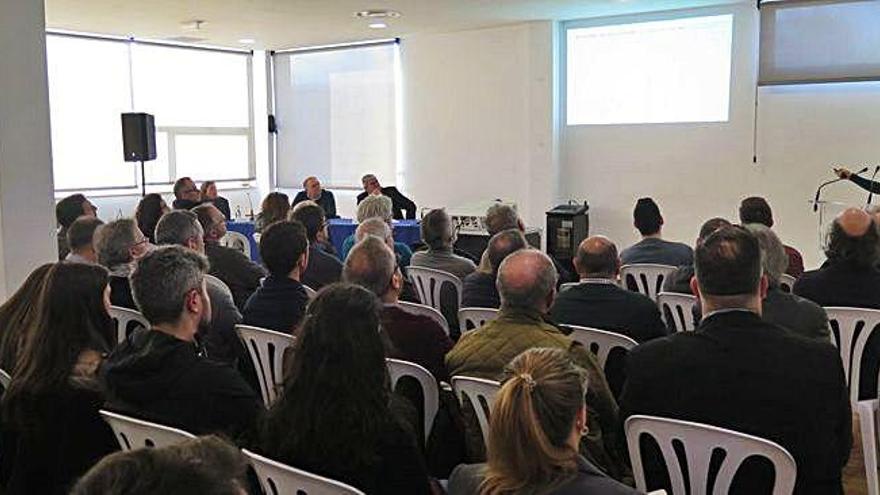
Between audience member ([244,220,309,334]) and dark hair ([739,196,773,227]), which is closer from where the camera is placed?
audience member ([244,220,309,334])

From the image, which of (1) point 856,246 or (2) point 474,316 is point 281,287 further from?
(1) point 856,246

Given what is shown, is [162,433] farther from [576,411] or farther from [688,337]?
[688,337]

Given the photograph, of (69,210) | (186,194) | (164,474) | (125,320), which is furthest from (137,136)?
(164,474)

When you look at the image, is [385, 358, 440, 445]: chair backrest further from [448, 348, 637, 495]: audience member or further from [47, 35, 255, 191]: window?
[47, 35, 255, 191]: window

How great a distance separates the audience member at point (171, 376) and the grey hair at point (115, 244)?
1530 mm

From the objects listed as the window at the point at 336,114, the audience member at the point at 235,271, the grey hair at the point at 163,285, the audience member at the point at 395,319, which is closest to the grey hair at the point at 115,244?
the audience member at the point at 235,271

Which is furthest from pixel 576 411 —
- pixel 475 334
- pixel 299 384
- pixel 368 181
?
pixel 368 181

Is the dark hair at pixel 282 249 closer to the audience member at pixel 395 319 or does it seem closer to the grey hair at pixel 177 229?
the audience member at pixel 395 319

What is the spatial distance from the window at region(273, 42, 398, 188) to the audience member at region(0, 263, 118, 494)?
839 cm

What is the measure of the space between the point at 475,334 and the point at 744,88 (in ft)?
19.6

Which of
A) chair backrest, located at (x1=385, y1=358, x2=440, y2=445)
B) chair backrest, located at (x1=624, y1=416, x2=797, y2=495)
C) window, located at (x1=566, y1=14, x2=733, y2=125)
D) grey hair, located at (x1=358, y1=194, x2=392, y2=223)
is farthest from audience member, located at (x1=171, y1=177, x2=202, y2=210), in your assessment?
chair backrest, located at (x1=624, y1=416, x2=797, y2=495)

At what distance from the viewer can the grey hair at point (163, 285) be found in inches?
93.5

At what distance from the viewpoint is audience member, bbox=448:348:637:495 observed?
5.03ft

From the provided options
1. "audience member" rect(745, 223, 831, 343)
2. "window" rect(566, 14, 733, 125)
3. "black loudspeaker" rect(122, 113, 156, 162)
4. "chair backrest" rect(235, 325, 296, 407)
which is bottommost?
"chair backrest" rect(235, 325, 296, 407)
